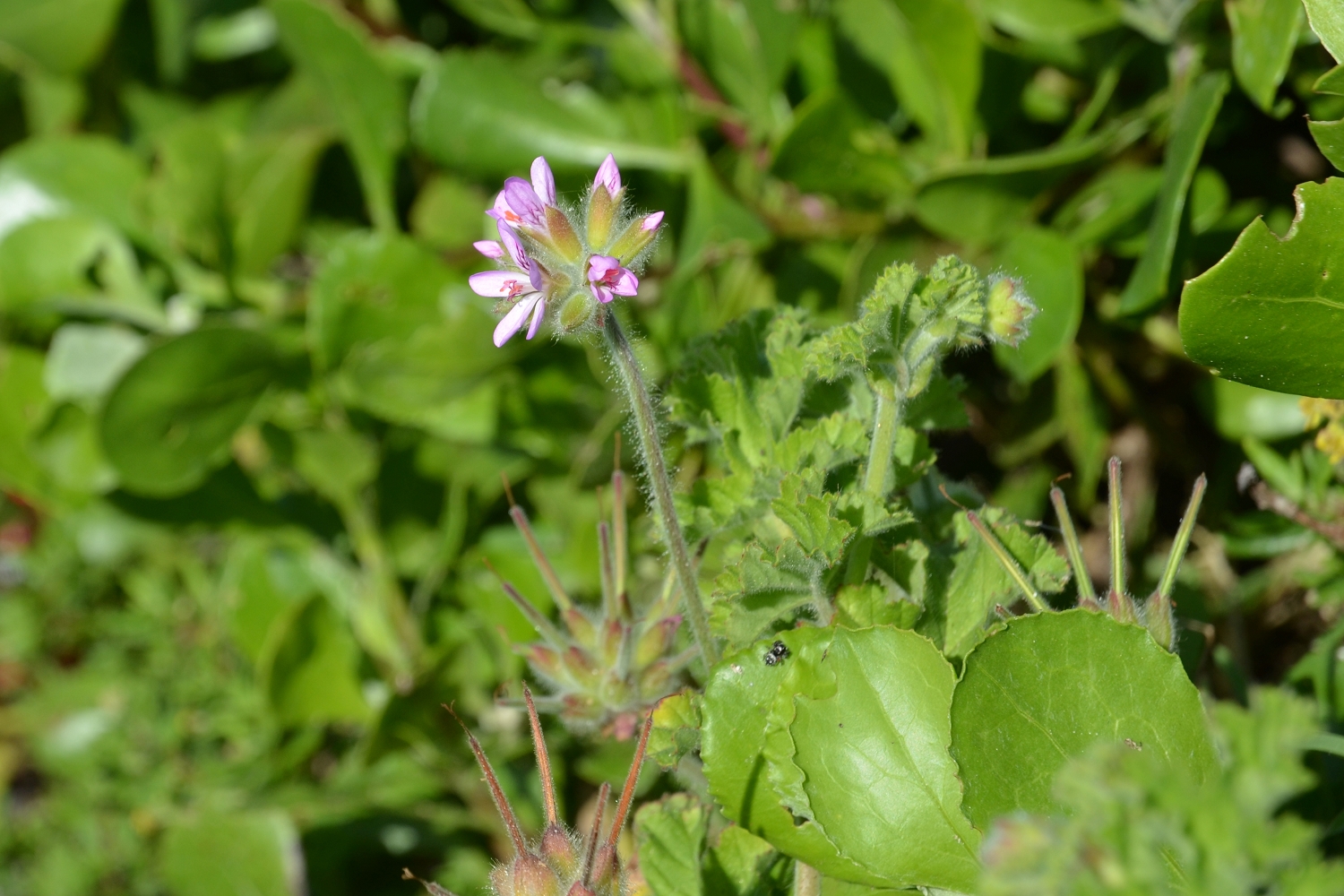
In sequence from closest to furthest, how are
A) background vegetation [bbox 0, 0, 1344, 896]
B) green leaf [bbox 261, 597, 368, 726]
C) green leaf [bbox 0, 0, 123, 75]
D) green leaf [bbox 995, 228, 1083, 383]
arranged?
green leaf [bbox 995, 228, 1083, 383], background vegetation [bbox 0, 0, 1344, 896], green leaf [bbox 261, 597, 368, 726], green leaf [bbox 0, 0, 123, 75]

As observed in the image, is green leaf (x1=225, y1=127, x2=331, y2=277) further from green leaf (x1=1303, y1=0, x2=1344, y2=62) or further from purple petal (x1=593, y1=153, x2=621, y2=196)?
green leaf (x1=1303, y1=0, x2=1344, y2=62)

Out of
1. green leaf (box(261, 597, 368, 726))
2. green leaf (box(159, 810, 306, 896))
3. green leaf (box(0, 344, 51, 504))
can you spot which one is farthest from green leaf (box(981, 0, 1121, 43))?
green leaf (box(0, 344, 51, 504))

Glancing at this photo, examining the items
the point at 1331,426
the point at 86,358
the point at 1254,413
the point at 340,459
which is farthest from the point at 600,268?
the point at 86,358

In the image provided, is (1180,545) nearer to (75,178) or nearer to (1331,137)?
(1331,137)

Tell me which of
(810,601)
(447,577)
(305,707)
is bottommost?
(305,707)

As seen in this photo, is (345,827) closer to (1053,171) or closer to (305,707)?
(305,707)

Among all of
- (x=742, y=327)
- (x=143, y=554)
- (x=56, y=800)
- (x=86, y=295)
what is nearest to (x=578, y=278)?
(x=742, y=327)

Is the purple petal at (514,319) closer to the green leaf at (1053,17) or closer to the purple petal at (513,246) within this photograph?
the purple petal at (513,246)
